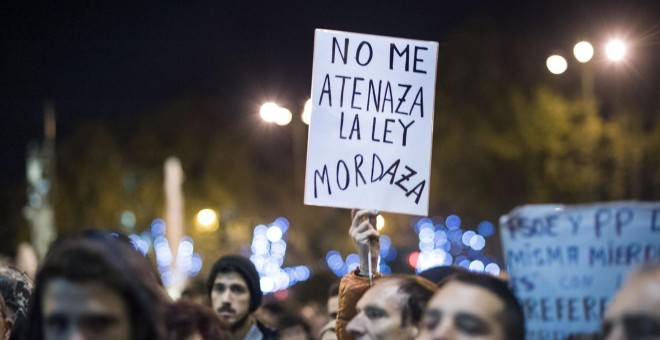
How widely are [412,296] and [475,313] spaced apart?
1345 mm

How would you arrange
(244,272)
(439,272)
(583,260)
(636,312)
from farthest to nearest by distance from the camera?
(244,272) < (439,272) < (583,260) < (636,312)

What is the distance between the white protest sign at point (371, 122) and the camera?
7168 millimetres

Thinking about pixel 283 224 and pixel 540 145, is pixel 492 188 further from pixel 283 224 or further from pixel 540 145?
pixel 283 224

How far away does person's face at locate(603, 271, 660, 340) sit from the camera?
392 cm

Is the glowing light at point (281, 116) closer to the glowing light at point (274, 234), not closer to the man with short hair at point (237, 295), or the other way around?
the man with short hair at point (237, 295)

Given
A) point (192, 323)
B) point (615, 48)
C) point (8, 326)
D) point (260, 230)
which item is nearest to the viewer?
point (192, 323)

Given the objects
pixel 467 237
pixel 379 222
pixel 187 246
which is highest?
pixel 467 237

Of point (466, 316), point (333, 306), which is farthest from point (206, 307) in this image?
point (333, 306)

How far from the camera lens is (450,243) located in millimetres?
71688

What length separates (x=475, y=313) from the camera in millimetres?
4652

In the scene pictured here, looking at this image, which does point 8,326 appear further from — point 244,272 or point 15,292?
point 244,272

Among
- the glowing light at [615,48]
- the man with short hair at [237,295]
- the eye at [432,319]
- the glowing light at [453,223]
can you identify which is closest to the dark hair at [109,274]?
the eye at [432,319]

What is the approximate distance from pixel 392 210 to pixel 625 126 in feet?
85.7

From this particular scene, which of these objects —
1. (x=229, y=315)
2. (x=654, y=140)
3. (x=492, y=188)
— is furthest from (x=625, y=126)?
(x=229, y=315)
